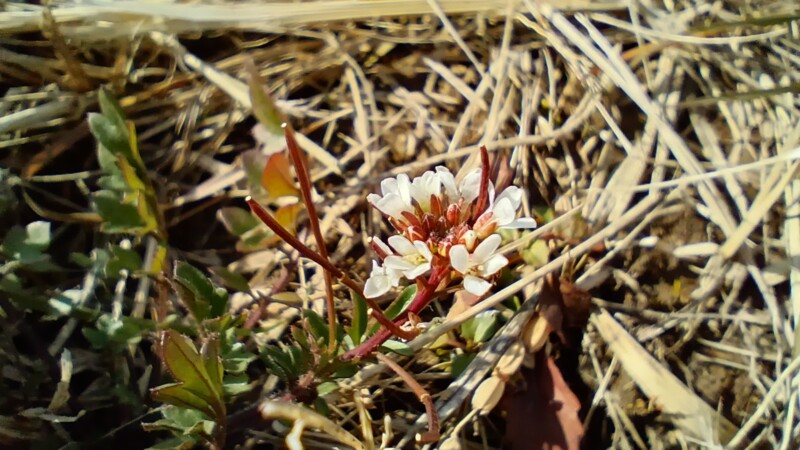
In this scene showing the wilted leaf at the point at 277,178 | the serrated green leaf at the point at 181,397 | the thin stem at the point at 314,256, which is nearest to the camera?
the thin stem at the point at 314,256

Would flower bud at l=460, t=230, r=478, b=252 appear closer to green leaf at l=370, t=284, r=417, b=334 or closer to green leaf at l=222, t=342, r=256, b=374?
green leaf at l=370, t=284, r=417, b=334

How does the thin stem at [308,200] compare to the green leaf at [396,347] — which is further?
the green leaf at [396,347]

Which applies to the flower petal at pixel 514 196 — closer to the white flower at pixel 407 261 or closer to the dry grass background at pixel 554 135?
the white flower at pixel 407 261

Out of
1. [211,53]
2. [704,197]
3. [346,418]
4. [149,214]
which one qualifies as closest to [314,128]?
[211,53]

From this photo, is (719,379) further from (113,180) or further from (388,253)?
(113,180)

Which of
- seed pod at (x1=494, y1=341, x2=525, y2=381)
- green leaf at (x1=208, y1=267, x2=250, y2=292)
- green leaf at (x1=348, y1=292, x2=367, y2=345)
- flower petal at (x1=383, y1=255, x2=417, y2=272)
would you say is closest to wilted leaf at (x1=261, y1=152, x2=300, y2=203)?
green leaf at (x1=208, y1=267, x2=250, y2=292)

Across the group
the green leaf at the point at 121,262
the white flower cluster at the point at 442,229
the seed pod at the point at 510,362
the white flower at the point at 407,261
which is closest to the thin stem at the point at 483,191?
the white flower cluster at the point at 442,229
